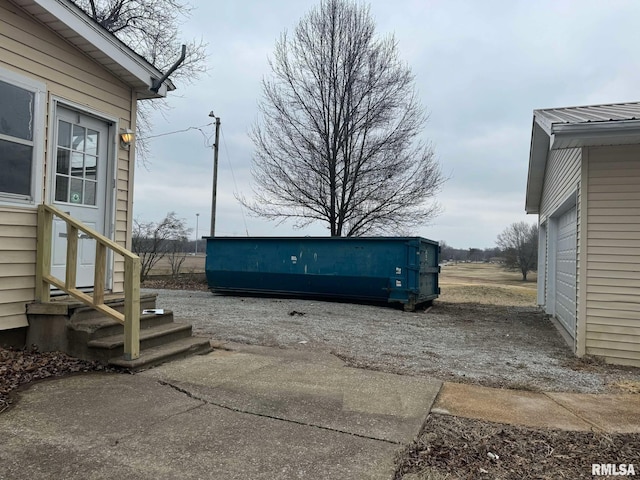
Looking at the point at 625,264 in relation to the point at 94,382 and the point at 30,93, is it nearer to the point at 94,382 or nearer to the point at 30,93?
the point at 94,382

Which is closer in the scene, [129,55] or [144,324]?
[144,324]

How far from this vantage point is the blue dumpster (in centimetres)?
1125

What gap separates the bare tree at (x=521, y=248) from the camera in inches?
1934

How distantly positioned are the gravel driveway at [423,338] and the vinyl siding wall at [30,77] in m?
2.74

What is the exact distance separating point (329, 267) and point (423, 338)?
460 centimetres

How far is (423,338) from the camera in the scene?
771 centimetres

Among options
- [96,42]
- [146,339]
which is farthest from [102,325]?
[96,42]

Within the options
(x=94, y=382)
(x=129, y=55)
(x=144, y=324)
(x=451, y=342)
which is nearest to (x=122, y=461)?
(x=94, y=382)

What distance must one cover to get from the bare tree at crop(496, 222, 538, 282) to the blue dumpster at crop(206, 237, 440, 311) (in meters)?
40.5

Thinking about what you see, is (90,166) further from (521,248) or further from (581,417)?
(521,248)

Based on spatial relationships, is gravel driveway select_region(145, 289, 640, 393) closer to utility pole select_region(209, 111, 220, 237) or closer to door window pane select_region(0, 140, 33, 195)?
door window pane select_region(0, 140, 33, 195)

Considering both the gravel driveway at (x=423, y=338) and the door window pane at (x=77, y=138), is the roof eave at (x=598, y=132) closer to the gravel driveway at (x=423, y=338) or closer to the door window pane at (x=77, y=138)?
the gravel driveway at (x=423, y=338)

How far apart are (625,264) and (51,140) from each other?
7.66 m

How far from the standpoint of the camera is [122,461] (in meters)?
2.85
